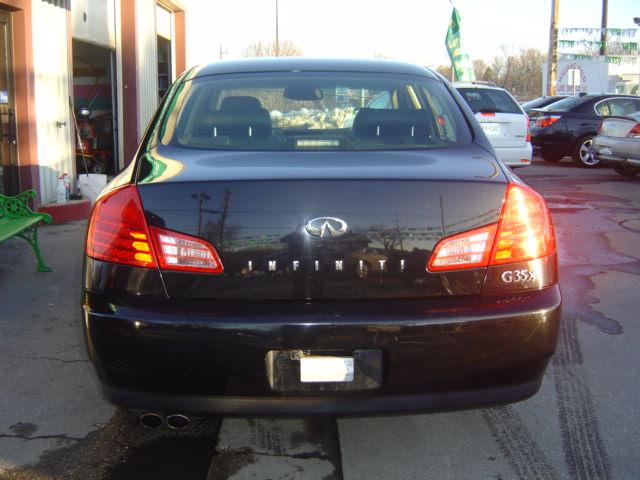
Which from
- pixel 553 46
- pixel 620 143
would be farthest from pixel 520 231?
pixel 553 46

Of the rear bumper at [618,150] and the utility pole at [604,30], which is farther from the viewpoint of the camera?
the utility pole at [604,30]

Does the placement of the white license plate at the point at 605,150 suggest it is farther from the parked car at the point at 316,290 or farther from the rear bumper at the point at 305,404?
the rear bumper at the point at 305,404

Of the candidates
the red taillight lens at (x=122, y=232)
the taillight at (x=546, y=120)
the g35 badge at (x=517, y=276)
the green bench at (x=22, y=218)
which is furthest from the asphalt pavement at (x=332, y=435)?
the taillight at (x=546, y=120)

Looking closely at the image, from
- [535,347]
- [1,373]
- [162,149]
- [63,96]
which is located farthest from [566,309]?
[63,96]

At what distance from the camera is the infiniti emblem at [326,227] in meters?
2.47

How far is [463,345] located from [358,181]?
68 cm

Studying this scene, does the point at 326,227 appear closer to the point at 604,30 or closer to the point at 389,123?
the point at 389,123

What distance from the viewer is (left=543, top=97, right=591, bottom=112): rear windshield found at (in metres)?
15.2

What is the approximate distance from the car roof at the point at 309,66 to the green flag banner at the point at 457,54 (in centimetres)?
1968

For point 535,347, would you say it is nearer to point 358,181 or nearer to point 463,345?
point 463,345

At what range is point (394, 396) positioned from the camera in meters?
2.55

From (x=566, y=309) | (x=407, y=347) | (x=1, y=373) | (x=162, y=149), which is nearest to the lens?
(x=407, y=347)

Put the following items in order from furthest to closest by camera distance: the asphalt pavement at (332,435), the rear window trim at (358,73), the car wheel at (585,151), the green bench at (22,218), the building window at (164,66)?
1. the car wheel at (585,151)
2. the building window at (164,66)
3. the green bench at (22,218)
4. the rear window trim at (358,73)
5. the asphalt pavement at (332,435)

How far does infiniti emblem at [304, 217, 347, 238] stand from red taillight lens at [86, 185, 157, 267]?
56cm
